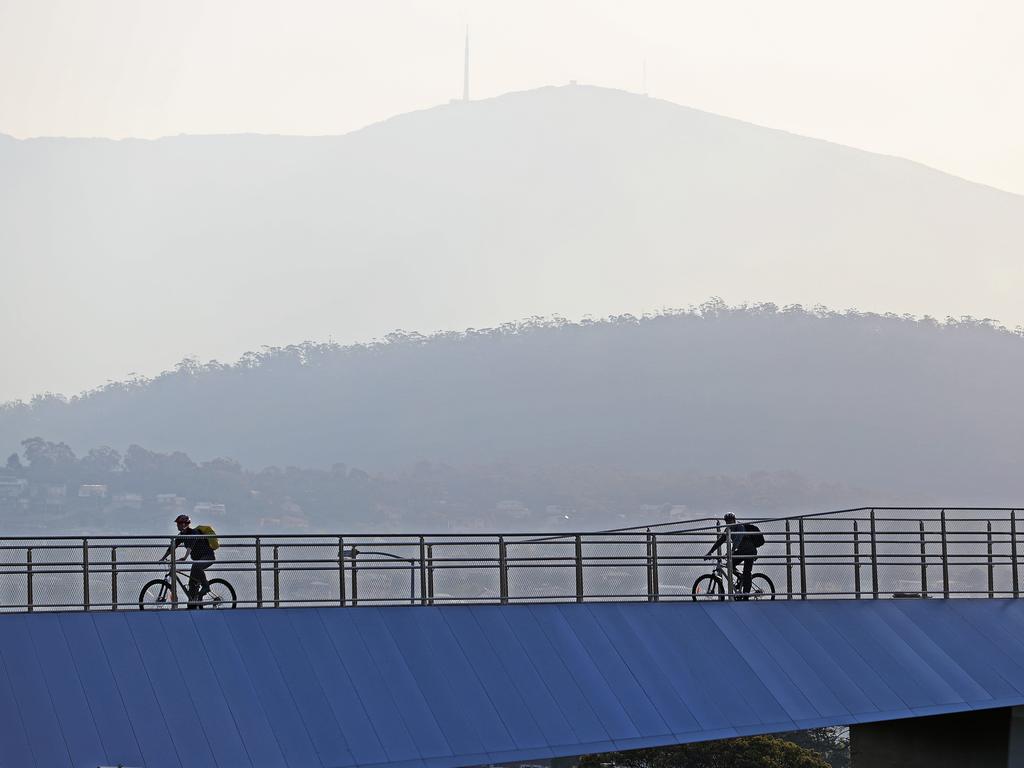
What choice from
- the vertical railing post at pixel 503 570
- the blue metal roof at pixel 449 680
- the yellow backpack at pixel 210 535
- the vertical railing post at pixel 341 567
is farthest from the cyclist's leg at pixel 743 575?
the yellow backpack at pixel 210 535

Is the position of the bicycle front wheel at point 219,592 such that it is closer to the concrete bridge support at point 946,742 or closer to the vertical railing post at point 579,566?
the vertical railing post at point 579,566

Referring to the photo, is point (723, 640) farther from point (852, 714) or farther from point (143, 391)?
point (143, 391)

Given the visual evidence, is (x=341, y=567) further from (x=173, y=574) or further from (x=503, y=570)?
(x=503, y=570)

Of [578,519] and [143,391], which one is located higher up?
[143,391]

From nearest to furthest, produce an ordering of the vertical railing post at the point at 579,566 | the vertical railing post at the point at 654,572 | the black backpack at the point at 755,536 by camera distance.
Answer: the vertical railing post at the point at 579,566 → the vertical railing post at the point at 654,572 → the black backpack at the point at 755,536

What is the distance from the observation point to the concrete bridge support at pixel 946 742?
75.8 ft

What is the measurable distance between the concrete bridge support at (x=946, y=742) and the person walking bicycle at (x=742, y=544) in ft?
16.6

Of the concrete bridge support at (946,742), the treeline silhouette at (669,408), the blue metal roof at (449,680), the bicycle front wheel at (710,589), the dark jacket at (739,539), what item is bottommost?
the concrete bridge support at (946,742)

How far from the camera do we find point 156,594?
2120cm

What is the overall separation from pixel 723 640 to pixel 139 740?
8704mm

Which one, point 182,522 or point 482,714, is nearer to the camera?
point 482,714

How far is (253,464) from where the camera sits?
614 feet

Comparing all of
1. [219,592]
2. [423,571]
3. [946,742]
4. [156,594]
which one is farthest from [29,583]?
[946,742]

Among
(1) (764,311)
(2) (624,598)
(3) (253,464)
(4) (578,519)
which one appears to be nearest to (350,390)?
(3) (253,464)
